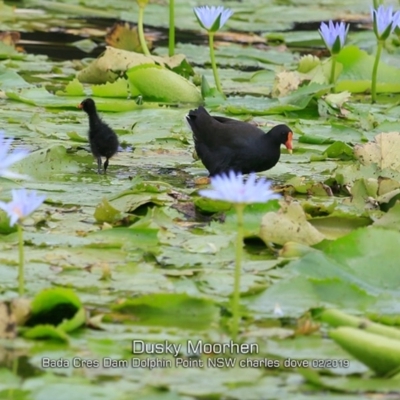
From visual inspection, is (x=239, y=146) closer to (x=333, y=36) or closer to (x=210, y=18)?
(x=210, y=18)

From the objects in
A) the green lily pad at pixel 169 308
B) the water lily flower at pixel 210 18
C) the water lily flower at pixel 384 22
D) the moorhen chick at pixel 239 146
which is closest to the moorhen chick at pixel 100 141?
the moorhen chick at pixel 239 146

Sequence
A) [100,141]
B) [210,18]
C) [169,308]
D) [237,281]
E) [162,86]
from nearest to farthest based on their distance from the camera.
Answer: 1. [237,281]
2. [169,308]
3. [100,141]
4. [210,18]
5. [162,86]

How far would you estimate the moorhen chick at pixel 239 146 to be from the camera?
4.95 metres

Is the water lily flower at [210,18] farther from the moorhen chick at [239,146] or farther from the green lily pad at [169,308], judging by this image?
the green lily pad at [169,308]

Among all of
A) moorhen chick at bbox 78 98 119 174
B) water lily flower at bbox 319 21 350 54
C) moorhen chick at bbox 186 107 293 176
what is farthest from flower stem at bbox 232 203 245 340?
water lily flower at bbox 319 21 350 54

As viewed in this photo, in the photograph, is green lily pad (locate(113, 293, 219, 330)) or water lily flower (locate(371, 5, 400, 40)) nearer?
green lily pad (locate(113, 293, 219, 330))

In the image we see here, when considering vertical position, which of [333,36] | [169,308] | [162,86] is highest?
[333,36]

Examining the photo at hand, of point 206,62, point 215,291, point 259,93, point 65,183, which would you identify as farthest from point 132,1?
point 215,291

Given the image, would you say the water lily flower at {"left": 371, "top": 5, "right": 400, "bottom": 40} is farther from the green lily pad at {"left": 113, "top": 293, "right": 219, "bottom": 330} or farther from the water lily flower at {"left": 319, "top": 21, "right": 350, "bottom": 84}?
the green lily pad at {"left": 113, "top": 293, "right": 219, "bottom": 330}

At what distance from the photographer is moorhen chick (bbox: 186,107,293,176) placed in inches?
195

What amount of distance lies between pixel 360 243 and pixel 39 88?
3336 millimetres

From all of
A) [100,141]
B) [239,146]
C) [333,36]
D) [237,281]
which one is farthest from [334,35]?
[237,281]

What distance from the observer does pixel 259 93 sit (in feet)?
23.4

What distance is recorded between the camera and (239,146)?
502cm
